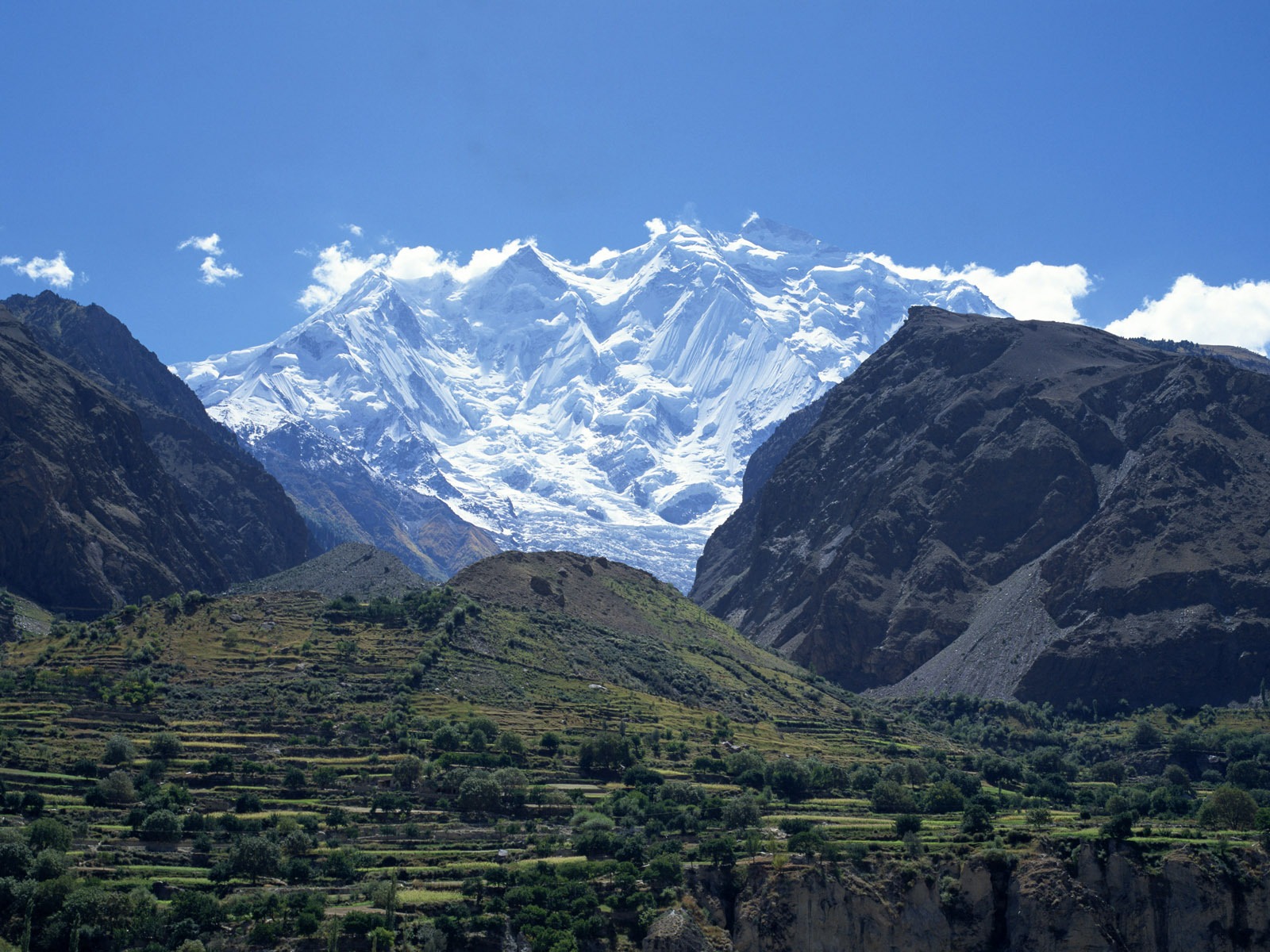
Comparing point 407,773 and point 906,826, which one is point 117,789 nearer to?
point 407,773

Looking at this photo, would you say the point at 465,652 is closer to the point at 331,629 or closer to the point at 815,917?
the point at 331,629

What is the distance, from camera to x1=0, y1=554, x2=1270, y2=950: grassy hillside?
313 ft

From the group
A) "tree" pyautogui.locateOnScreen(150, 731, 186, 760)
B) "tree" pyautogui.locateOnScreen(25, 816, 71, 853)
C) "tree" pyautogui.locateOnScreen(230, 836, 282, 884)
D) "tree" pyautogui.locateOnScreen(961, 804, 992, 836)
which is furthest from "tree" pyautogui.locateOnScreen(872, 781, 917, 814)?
"tree" pyautogui.locateOnScreen(25, 816, 71, 853)

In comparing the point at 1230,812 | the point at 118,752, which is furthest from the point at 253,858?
the point at 1230,812

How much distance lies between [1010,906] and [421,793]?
180 feet

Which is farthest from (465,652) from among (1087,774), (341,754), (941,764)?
(1087,774)

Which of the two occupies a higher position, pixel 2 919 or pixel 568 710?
pixel 568 710

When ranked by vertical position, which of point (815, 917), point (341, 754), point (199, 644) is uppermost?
point (199, 644)

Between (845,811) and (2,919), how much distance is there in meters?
78.1

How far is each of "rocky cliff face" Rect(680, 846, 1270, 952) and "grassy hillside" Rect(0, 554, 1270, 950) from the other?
2.26 meters

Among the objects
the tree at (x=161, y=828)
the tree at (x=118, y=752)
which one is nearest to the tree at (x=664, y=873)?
the tree at (x=161, y=828)

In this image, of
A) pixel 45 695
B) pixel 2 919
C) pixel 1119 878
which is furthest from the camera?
pixel 45 695

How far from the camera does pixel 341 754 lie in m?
142

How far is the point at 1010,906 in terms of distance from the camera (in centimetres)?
10969
